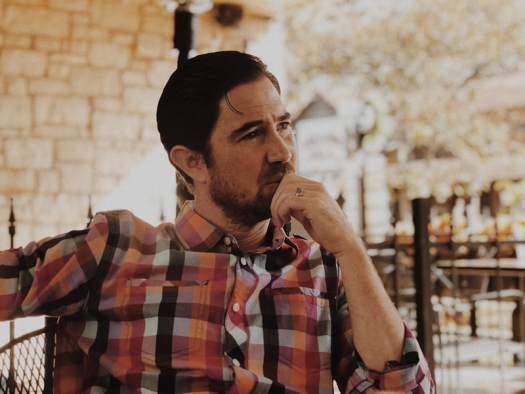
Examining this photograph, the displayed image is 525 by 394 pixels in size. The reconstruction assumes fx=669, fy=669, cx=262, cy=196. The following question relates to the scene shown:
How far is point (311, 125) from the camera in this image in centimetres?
916

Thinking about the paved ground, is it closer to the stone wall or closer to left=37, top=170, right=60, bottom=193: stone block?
the stone wall

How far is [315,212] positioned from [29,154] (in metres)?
3.99

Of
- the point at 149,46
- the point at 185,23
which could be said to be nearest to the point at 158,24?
the point at 149,46

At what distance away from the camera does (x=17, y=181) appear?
4.70 metres

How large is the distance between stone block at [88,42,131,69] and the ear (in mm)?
3890

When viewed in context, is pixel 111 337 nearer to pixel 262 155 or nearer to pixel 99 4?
pixel 262 155

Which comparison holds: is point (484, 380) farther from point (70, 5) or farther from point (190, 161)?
point (70, 5)

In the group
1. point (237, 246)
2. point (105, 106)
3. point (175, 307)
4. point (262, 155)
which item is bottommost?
point (175, 307)

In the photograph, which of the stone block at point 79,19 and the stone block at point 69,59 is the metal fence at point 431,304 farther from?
the stone block at point 79,19

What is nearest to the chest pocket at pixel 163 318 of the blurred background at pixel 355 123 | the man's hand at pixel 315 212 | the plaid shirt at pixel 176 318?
the plaid shirt at pixel 176 318

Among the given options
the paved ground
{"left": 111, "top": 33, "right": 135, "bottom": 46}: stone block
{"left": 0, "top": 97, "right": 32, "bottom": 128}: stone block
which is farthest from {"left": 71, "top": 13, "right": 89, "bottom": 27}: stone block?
the paved ground

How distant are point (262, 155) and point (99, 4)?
13.8 feet

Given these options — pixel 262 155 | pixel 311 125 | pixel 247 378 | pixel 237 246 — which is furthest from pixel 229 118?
pixel 311 125

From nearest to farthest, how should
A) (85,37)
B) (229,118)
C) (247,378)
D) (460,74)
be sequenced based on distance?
1. (247,378)
2. (229,118)
3. (85,37)
4. (460,74)
